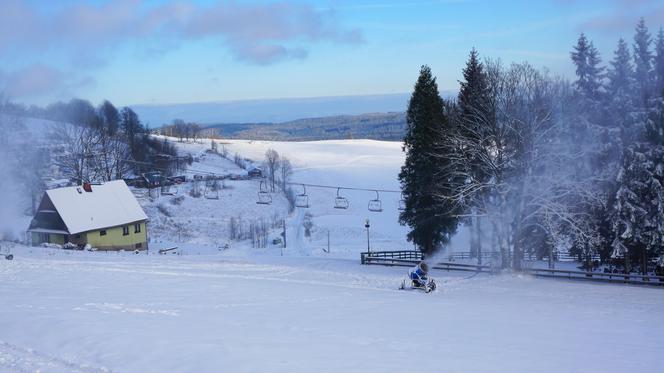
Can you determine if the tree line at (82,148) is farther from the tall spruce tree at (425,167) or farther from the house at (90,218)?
the tall spruce tree at (425,167)

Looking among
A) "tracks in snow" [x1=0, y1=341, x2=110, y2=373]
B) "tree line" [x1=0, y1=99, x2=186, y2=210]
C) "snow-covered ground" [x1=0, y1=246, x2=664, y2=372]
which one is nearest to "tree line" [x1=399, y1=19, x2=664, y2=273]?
"snow-covered ground" [x1=0, y1=246, x2=664, y2=372]

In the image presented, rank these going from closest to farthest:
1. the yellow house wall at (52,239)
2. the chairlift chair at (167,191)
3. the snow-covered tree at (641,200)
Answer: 1. the snow-covered tree at (641,200)
2. the yellow house wall at (52,239)
3. the chairlift chair at (167,191)

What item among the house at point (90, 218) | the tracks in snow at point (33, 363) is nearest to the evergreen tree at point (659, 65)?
the tracks in snow at point (33, 363)

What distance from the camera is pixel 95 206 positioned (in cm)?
5312

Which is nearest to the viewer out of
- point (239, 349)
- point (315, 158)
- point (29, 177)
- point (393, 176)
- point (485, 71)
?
point (239, 349)

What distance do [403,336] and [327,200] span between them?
83.7 meters

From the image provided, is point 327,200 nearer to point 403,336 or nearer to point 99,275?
point 99,275

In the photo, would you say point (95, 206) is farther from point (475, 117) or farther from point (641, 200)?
point (641, 200)

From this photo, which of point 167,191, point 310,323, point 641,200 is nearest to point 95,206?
point 167,191

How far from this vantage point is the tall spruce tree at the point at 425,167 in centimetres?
3506

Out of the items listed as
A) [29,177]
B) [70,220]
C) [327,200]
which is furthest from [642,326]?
[327,200]

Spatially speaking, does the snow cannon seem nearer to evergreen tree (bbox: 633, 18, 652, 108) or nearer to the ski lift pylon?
evergreen tree (bbox: 633, 18, 652, 108)

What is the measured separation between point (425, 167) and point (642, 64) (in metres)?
13.0

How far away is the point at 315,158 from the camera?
6280 inches
